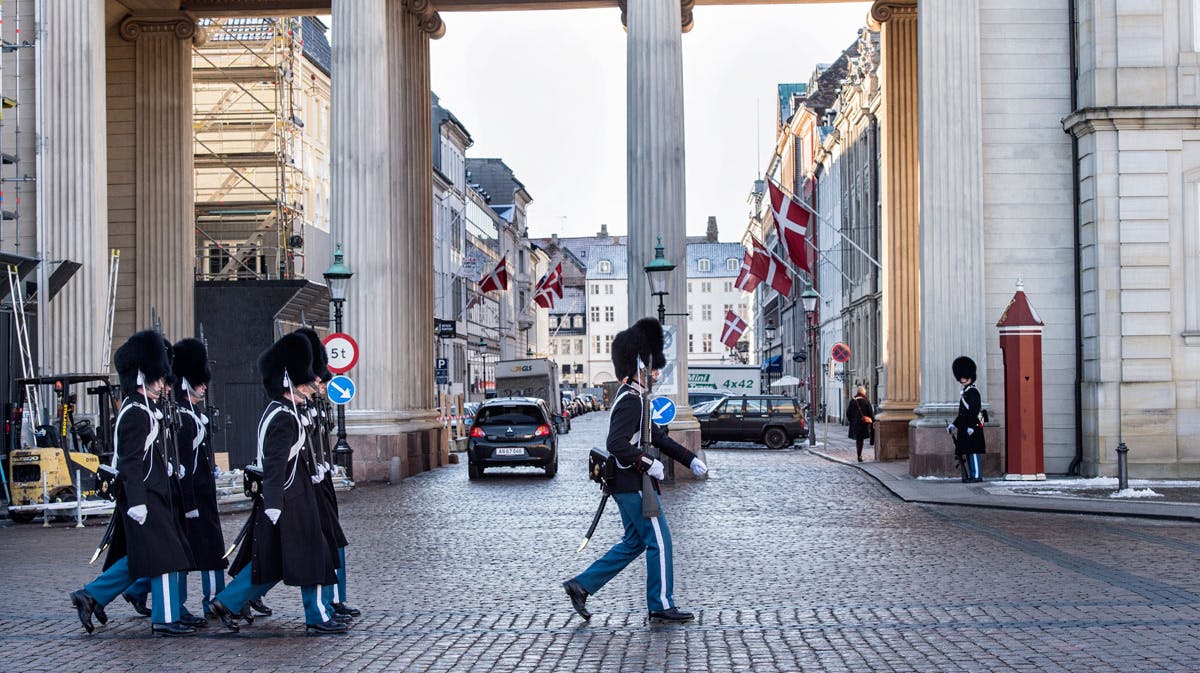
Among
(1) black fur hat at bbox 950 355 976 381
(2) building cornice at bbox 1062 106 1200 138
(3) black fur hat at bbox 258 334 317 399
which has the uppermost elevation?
(2) building cornice at bbox 1062 106 1200 138

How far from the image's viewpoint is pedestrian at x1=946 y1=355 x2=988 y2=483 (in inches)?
997

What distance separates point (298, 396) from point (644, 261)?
18772 mm

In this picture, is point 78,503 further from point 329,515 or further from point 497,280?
point 497,280

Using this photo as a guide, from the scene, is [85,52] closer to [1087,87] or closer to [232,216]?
[1087,87]

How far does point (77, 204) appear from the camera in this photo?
88.0 ft

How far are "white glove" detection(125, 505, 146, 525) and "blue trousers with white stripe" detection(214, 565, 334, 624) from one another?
73 cm

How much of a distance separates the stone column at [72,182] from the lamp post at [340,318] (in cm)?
414

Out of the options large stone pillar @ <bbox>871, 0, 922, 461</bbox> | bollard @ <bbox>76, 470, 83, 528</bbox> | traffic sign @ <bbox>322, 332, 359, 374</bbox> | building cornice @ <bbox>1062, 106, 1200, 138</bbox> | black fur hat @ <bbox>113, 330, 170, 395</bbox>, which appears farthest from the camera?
large stone pillar @ <bbox>871, 0, 922, 461</bbox>

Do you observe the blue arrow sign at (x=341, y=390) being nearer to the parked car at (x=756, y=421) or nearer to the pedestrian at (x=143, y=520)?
the pedestrian at (x=143, y=520)

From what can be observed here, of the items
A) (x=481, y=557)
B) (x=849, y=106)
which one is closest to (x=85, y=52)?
(x=481, y=557)

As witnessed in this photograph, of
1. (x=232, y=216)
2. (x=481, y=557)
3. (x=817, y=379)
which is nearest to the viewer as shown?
(x=481, y=557)

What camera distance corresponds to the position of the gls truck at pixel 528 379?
70750 millimetres

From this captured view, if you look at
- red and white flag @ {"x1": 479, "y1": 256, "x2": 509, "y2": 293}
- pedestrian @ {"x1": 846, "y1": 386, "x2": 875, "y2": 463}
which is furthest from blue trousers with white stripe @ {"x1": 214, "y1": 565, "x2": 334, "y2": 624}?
red and white flag @ {"x1": 479, "y1": 256, "x2": 509, "y2": 293}

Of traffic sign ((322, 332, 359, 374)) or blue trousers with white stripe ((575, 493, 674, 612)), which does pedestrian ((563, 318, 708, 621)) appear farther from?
traffic sign ((322, 332, 359, 374))
